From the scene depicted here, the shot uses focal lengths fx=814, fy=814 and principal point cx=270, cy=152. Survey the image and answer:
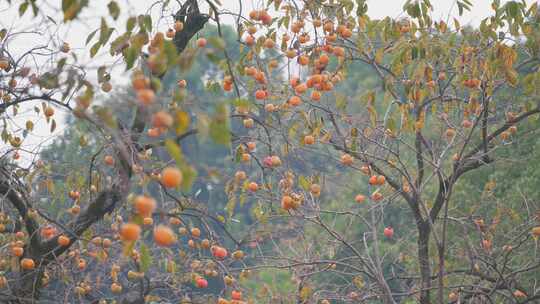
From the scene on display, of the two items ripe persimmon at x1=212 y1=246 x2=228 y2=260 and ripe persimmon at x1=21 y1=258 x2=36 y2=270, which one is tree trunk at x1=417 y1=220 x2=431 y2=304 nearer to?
ripe persimmon at x1=212 y1=246 x2=228 y2=260

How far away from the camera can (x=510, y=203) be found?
7.38 metres

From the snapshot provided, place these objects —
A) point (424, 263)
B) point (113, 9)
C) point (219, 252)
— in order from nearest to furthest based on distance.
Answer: point (113, 9) < point (219, 252) < point (424, 263)

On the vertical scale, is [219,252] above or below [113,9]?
below

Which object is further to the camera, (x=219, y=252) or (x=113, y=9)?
(x=219, y=252)

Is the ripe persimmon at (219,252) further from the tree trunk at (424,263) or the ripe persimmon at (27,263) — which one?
the tree trunk at (424,263)

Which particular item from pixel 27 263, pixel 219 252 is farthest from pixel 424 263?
pixel 27 263

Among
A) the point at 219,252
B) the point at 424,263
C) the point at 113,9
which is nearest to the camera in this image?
the point at 113,9

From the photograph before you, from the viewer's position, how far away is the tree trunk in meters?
3.99

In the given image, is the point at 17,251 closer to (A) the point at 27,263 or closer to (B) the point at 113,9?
(A) the point at 27,263

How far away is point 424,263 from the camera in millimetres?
4062

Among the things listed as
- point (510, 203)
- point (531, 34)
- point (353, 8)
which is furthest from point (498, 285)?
point (510, 203)

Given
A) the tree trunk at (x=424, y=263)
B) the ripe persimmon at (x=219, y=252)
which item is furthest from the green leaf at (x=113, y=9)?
the tree trunk at (x=424, y=263)

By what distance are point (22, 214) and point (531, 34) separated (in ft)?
8.17

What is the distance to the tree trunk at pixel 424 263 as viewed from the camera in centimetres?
399
